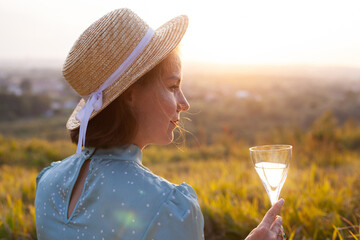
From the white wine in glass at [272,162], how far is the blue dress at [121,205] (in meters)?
0.40

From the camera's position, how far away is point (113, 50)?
1518mm

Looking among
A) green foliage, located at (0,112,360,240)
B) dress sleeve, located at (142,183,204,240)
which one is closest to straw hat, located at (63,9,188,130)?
dress sleeve, located at (142,183,204,240)

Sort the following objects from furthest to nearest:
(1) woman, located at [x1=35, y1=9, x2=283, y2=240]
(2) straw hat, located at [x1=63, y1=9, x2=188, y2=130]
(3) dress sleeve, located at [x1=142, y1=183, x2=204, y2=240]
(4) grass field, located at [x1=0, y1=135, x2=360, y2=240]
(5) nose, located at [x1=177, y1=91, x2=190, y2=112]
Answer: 1. (4) grass field, located at [x1=0, y1=135, x2=360, y2=240]
2. (5) nose, located at [x1=177, y1=91, x2=190, y2=112]
3. (2) straw hat, located at [x1=63, y1=9, x2=188, y2=130]
4. (1) woman, located at [x1=35, y1=9, x2=283, y2=240]
5. (3) dress sleeve, located at [x1=142, y1=183, x2=204, y2=240]

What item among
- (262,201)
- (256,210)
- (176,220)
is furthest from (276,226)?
(262,201)

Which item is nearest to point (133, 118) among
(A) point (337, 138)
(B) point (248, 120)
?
(A) point (337, 138)

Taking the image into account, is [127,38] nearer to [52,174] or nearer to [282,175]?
[52,174]

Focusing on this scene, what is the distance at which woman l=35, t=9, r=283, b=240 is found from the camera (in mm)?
1261

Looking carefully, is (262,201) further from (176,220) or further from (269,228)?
(176,220)

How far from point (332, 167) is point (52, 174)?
574 centimetres

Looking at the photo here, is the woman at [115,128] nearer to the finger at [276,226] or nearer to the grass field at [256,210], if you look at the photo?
the finger at [276,226]

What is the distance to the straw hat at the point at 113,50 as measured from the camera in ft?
4.84

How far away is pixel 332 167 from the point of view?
6.24 m

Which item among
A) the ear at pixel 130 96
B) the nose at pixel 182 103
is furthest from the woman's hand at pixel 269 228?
the ear at pixel 130 96

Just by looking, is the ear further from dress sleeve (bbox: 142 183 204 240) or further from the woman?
dress sleeve (bbox: 142 183 204 240)
